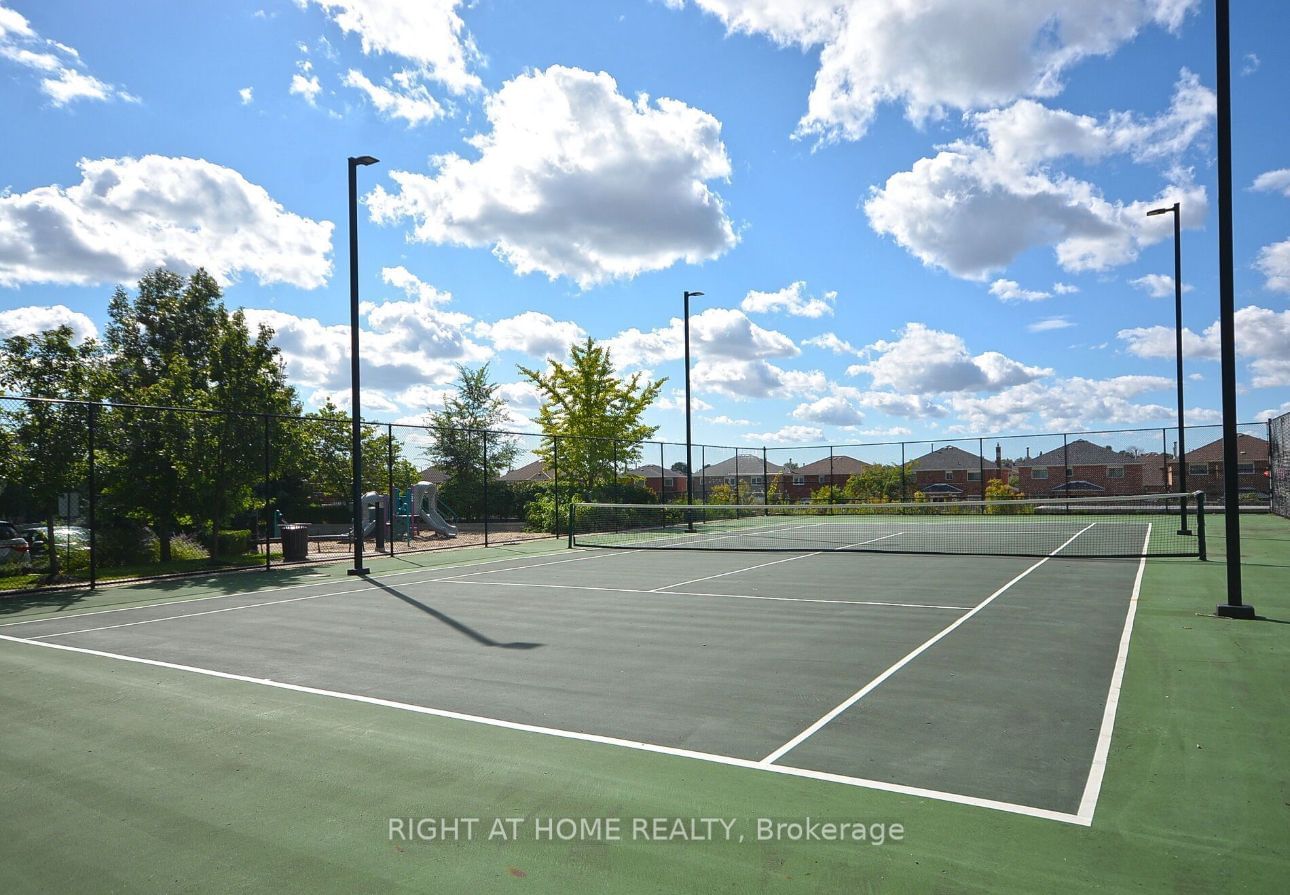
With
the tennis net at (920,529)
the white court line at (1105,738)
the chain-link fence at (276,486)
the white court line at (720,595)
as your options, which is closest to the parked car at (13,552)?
the chain-link fence at (276,486)

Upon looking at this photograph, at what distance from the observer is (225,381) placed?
61.7 ft

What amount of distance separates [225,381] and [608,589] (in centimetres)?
1143

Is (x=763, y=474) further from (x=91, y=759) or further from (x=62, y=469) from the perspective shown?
(x=91, y=759)

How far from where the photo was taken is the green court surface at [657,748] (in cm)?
370

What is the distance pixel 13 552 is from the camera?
17312mm

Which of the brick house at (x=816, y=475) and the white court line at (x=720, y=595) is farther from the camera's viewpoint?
the brick house at (x=816, y=475)

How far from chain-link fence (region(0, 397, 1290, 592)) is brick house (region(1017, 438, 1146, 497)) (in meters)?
0.09

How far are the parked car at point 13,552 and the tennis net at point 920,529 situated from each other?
41.2 ft

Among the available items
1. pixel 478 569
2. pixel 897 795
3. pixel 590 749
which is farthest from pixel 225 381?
pixel 897 795

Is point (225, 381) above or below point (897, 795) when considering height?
above

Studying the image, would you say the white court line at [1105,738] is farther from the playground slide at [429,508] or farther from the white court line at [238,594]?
the playground slide at [429,508]

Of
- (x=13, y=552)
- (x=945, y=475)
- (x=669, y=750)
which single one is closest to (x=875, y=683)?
(x=669, y=750)

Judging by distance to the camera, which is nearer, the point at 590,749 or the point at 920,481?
the point at 590,749

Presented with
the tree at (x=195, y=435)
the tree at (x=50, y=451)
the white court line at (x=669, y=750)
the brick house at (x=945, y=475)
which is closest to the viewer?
the white court line at (x=669, y=750)
